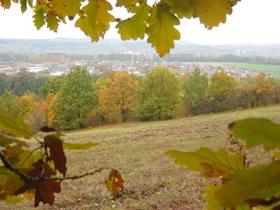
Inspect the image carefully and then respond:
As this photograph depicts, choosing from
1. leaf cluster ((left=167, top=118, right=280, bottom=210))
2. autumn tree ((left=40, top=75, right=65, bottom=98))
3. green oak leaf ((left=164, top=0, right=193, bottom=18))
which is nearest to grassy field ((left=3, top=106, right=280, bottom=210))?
green oak leaf ((left=164, top=0, right=193, bottom=18))

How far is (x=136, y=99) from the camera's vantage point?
52844mm

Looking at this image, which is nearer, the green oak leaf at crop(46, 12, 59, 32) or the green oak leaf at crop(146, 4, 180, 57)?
the green oak leaf at crop(146, 4, 180, 57)

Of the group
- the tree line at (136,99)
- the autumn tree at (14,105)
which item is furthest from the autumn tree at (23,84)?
the autumn tree at (14,105)

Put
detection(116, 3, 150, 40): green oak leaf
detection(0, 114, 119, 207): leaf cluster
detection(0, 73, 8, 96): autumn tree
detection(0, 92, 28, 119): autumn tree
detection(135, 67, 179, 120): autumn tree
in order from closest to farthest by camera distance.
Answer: detection(0, 114, 119, 207): leaf cluster
detection(116, 3, 150, 40): green oak leaf
detection(135, 67, 179, 120): autumn tree
detection(0, 92, 28, 119): autumn tree
detection(0, 73, 8, 96): autumn tree

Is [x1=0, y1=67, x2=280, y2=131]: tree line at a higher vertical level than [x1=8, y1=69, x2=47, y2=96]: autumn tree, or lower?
higher

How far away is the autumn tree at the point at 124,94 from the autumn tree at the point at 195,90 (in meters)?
6.67

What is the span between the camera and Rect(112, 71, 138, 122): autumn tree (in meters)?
53.9

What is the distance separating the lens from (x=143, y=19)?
5.00 feet

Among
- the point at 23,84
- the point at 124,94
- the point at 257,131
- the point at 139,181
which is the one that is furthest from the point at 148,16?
the point at 23,84

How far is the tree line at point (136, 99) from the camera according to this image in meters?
49.5

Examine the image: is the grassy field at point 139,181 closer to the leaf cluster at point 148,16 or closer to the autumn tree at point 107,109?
the leaf cluster at point 148,16

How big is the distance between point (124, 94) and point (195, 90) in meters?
8.91

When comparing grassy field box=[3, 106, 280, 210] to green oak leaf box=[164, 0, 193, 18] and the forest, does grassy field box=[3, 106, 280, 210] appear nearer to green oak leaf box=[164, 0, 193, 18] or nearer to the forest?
the forest

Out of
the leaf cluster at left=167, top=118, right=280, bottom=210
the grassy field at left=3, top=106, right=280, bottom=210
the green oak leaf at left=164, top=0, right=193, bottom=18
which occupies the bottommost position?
the grassy field at left=3, top=106, right=280, bottom=210
